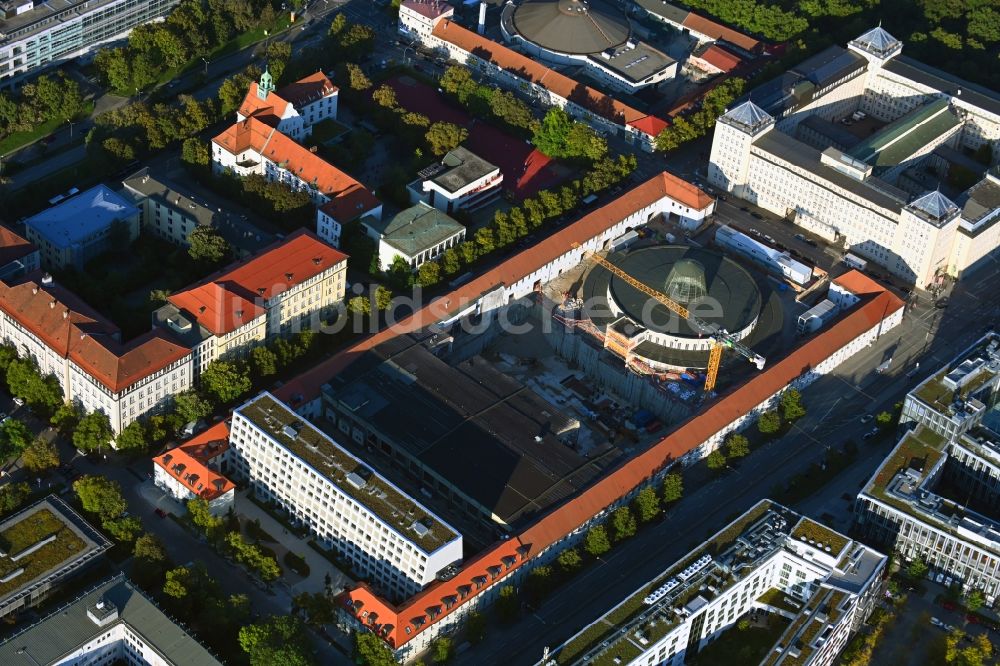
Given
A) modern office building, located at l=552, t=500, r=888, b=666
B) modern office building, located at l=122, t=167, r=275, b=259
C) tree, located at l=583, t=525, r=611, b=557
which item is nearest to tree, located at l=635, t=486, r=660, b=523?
tree, located at l=583, t=525, r=611, b=557

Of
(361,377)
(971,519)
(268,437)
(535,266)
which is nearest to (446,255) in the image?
(535,266)

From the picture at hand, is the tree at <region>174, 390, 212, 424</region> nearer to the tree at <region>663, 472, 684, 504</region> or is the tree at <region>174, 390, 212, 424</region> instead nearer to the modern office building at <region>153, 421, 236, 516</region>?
the modern office building at <region>153, 421, 236, 516</region>

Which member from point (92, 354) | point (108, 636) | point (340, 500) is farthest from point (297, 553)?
point (92, 354)

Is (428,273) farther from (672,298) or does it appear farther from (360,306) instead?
(672,298)

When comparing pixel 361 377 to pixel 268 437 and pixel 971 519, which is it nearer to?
pixel 268 437

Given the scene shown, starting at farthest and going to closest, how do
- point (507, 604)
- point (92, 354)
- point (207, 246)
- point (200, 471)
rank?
1. point (207, 246)
2. point (92, 354)
3. point (200, 471)
4. point (507, 604)
